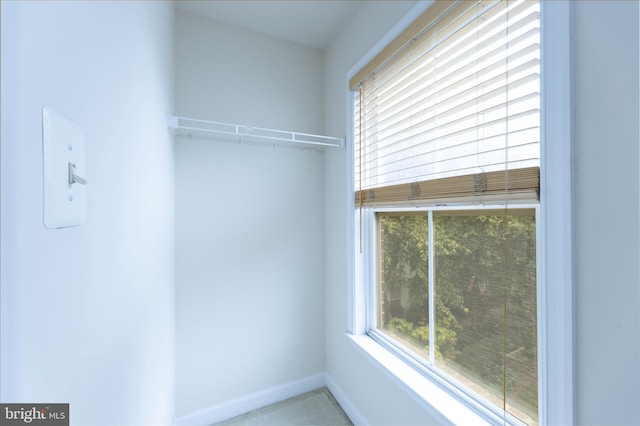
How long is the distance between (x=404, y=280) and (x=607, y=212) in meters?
0.84

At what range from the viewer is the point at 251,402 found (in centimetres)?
165

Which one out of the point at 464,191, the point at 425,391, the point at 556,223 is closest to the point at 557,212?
the point at 556,223

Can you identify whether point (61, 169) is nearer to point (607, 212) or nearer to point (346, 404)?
point (607, 212)

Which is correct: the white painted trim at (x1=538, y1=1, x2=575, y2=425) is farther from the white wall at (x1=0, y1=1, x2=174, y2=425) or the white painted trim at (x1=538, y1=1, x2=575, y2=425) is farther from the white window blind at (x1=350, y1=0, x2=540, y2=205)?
the white wall at (x1=0, y1=1, x2=174, y2=425)

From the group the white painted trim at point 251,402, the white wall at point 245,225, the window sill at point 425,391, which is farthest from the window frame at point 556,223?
the white painted trim at point 251,402

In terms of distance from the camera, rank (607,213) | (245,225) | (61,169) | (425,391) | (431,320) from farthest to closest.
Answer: (245,225) < (431,320) < (425,391) < (607,213) < (61,169)

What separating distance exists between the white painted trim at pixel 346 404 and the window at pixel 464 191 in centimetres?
49

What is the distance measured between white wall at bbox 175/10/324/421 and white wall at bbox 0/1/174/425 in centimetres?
55

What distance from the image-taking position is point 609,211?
22.8 inches

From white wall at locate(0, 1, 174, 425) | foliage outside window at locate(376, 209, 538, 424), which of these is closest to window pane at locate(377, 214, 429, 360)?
foliage outside window at locate(376, 209, 538, 424)

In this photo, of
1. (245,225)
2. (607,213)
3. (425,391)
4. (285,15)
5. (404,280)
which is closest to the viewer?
(607,213)

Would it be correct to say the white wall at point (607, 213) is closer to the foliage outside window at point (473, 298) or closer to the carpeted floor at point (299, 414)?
the foliage outside window at point (473, 298)

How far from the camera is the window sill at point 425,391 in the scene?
92cm

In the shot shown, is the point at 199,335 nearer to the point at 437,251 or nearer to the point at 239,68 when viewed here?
the point at 437,251
